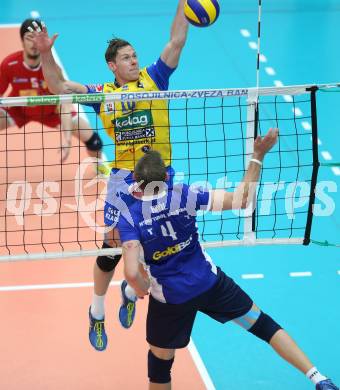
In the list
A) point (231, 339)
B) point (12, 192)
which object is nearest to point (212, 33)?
point (12, 192)

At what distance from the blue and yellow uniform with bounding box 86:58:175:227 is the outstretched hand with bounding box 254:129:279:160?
117cm

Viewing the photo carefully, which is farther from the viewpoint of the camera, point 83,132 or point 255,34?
point 255,34

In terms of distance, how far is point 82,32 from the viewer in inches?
556

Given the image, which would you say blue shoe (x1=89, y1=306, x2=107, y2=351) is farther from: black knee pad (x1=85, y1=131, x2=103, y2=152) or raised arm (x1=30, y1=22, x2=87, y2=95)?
black knee pad (x1=85, y1=131, x2=103, y2=152)

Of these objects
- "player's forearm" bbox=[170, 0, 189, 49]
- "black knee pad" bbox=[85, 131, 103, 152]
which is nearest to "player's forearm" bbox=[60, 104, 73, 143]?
"black knee pad" bbox=[85, 131, 103, 152]

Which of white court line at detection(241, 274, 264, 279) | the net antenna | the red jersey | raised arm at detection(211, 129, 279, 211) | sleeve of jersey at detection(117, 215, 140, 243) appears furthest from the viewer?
the red jersey

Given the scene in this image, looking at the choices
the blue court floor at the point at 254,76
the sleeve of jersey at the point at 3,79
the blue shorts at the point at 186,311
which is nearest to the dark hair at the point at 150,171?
the blue shorts at the point at 186,311

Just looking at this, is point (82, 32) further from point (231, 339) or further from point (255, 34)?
point (231, 339)

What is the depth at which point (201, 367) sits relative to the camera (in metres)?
6.57

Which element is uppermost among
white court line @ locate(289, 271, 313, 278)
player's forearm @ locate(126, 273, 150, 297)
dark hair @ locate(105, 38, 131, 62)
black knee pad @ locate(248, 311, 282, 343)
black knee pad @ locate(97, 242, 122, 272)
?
dark hair @ locate(105, 38, 131, 62)

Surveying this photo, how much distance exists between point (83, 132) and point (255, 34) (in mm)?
5381

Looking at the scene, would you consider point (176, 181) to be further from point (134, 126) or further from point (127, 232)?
point (127, 232)

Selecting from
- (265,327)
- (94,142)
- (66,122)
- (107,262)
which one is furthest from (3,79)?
(265,327)

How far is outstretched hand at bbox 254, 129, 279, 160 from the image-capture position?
516 cm
